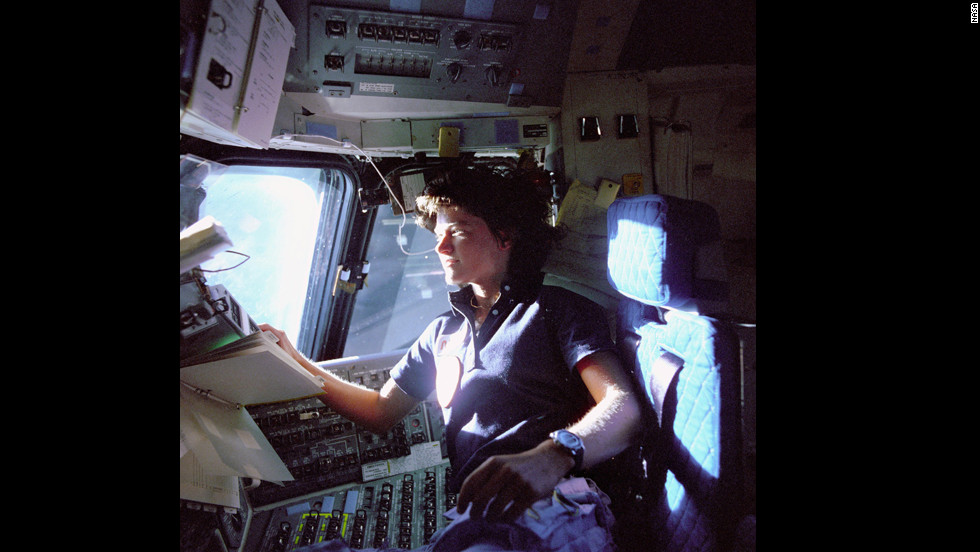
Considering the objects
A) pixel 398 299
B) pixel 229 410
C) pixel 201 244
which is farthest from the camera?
pixel 398 299

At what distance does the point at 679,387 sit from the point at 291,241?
2408 millimetres

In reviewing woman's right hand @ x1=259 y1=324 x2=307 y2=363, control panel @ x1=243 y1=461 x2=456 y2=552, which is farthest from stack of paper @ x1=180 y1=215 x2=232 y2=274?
control panel @ x1=243 y1=461 x2=456 y2=552

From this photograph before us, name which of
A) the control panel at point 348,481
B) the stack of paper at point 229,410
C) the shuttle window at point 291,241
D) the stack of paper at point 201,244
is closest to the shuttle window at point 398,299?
the shuttle window at point 291,241

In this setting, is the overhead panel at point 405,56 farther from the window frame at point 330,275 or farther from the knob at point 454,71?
the window frame at point 330,275

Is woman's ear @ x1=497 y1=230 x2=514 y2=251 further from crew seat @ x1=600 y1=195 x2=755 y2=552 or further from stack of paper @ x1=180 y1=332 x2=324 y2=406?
stack of paper @ x1=180 y1=332 x2=324 y2=406

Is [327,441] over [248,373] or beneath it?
beneath

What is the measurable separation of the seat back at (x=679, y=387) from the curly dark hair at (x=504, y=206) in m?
0.59

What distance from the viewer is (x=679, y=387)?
1184 mm

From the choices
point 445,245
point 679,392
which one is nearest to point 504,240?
point 445,245

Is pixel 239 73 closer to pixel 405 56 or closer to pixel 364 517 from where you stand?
pixel 405 56
